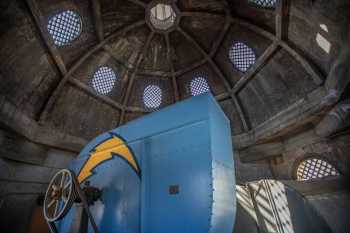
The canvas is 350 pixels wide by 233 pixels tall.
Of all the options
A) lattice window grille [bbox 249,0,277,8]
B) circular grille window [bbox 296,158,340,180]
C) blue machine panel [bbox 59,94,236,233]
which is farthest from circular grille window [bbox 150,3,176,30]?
circular grille window [bbox 296,158,340,180]

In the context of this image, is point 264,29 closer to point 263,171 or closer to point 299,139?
point 299,139

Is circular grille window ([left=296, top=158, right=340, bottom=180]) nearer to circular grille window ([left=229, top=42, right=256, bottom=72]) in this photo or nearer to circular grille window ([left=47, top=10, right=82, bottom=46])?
circular grille window ([left=229, top=42, right=256, bottom=72])

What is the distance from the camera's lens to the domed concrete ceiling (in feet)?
19.7

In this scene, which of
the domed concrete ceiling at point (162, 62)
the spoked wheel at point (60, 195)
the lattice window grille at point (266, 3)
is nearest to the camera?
the spoked wheel at point (60, 195)

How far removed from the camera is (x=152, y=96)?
11352 millimetres

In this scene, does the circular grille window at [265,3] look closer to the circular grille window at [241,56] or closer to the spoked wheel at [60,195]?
the circular grille window at [241,56]

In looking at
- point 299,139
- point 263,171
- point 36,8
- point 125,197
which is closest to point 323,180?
point 299,139

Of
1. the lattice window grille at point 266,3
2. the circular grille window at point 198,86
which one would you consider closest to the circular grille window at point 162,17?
the circular grille window at point 198,86

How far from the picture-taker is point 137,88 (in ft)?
36.3

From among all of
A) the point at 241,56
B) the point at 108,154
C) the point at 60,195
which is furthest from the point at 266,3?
the point at 60,195

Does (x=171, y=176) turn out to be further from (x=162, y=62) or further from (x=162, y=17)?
(x=162, y=17)

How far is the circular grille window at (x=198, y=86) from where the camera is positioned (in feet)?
35.9

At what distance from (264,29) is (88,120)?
32.5 ft

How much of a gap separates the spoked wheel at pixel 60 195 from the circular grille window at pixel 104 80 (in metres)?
7.02
